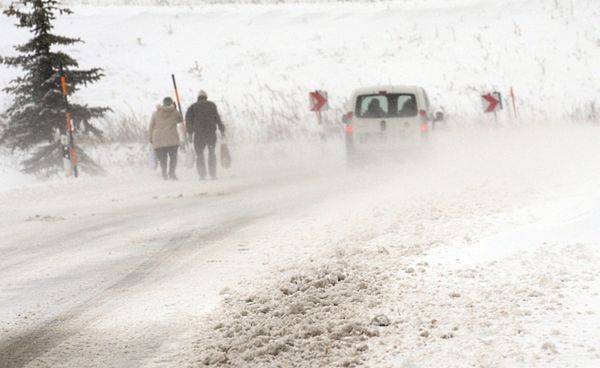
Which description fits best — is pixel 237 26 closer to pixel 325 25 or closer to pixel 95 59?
pixel 325 25

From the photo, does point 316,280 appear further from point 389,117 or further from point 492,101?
point 492,101

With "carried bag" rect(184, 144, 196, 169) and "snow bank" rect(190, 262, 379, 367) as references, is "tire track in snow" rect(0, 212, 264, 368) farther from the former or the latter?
"carried bag" rect(184, 144, 196, 169)

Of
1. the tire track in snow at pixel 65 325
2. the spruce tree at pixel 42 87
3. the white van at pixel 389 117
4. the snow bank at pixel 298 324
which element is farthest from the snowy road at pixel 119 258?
the spruce tree at pixel 42 87

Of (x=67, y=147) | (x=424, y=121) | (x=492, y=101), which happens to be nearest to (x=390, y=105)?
(x=424, y=121)

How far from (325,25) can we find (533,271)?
35.4m

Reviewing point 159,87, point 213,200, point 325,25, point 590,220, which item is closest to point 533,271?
point 590,220

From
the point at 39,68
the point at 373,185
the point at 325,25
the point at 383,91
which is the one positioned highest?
the point at 325,25

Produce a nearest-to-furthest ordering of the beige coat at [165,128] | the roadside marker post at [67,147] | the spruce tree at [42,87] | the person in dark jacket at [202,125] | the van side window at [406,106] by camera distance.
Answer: the van side window at [406,106], the person in dark jacket at [202,125], the beige coat at [165,128], the roadside marker post at [67,147], the spruce tree at [42,87]

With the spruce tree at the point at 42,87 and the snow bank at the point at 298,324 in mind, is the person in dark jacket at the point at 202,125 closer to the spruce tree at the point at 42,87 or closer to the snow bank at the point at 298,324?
the spruce tree at the point at 42,87

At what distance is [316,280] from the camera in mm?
5375

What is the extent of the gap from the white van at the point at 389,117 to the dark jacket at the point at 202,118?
9.90 ft

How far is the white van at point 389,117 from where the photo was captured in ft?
51.6

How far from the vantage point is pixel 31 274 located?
656 cm

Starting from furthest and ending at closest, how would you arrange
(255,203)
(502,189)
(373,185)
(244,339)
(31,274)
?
(373,185) < (255,203) < (502,189) < (31,274) < (244,339)
